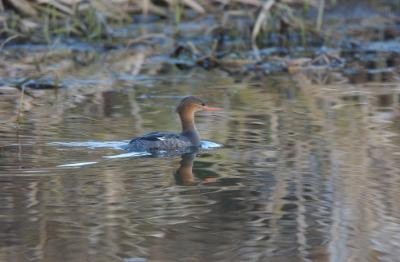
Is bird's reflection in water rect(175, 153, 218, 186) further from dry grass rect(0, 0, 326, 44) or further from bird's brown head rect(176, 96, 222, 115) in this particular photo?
dry grass rect(0, 0, 326, 44)

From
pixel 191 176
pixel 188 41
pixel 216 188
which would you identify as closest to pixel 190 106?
pixel 191 176

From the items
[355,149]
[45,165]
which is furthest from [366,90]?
[45,165]

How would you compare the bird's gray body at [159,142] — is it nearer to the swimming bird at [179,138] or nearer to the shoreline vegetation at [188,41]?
the swimming bird at [179,138]

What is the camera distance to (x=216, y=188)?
7.92 m

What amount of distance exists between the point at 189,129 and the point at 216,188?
216cm

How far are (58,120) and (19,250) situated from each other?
14.4 feet

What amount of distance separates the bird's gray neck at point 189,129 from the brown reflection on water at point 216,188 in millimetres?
Answer: 175

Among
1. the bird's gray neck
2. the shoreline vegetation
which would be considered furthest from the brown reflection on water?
the shoreline vegetation

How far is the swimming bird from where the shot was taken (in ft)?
30.1

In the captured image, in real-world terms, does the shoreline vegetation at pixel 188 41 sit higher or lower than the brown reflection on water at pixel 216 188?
higher

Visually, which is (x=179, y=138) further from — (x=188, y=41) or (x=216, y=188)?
(x=188, y=41)

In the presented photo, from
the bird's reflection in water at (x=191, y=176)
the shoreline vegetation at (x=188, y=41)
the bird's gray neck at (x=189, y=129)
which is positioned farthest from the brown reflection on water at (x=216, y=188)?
the shoreline vegetation at (x=188, y=41)

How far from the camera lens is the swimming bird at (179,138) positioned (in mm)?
9180

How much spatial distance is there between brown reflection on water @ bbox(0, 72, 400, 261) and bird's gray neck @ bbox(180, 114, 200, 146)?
175 millimetres
